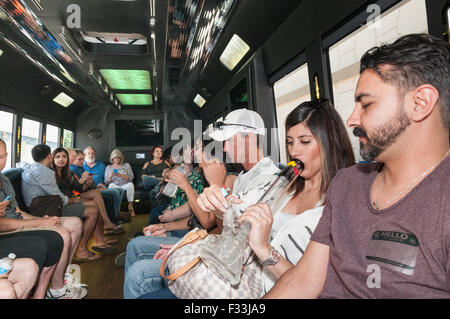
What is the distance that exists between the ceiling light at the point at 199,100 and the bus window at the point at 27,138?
3.61m

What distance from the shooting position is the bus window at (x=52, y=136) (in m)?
5.76

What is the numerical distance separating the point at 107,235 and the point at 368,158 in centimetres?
454

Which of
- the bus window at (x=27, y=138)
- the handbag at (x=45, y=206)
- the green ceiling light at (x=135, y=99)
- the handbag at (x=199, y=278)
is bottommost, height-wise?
the handbag at (x=199, y=278)

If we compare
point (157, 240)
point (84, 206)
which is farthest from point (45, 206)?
point (157, 240)

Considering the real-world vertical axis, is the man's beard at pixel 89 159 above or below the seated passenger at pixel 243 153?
above

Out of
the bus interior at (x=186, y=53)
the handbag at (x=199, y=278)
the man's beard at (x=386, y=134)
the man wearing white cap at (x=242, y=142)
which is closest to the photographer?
the man's beard at (x=386, y=134)

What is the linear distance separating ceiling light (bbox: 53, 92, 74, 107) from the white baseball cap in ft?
17.3

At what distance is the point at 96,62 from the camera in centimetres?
440

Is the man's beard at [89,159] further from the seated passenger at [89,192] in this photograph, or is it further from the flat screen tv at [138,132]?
the flat screen tv at [138,132]

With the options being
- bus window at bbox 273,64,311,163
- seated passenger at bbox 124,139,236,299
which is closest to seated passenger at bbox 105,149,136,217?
bus window at bbox 273,64,311,163

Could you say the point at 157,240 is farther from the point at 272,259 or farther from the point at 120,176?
the point at 120,176

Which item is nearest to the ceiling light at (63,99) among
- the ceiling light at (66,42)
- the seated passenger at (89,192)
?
the seated passenger at (89,192)
